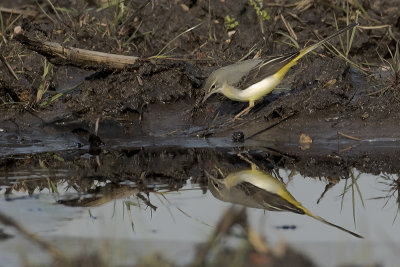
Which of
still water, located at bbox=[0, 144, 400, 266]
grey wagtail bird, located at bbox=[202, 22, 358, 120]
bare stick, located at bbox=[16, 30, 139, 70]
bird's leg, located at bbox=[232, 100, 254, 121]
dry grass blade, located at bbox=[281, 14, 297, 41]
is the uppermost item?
dry grass blade, located at bbox=[281, 14, 297, 41]

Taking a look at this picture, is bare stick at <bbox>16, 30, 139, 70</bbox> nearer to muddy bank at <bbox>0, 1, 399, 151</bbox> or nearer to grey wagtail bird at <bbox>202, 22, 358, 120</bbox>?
muddy bank at <bbox>0, 1, 399, 151</bbox>

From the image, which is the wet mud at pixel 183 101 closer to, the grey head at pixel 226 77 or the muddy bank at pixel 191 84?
the muddy bank at pixel 191 84

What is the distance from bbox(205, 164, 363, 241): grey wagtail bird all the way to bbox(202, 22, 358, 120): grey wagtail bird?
1.85 m

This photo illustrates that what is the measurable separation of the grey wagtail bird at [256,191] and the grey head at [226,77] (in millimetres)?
1890

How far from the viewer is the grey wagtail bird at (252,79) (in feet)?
33.9

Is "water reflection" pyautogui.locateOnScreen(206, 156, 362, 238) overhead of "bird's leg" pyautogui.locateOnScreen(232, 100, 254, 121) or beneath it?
beneath

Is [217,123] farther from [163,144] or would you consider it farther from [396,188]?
[396,188]

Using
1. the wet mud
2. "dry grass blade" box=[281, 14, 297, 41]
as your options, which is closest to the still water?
the wet mud

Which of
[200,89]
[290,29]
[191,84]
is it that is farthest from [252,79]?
[290,29]

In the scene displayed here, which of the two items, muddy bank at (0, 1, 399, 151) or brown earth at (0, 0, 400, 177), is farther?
muddy bank at (0, 1, 399, 151)

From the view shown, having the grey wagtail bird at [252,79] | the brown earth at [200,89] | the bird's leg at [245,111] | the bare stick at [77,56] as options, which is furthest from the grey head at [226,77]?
the bare stick at [77,56]

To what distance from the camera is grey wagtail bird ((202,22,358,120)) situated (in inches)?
406

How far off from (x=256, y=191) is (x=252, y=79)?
109 inches

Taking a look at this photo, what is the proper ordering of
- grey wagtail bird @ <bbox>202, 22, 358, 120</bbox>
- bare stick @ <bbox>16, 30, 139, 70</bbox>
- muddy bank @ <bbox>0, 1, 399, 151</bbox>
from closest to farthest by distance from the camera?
bare stick @ <bbox>16, 30, 139, 70</bbox>
grey wagtail bird @ <bbox>202, 22, 358, 120</bbox>
muddy bank @ <bbox>0, 1, 399, 151</bbox>
